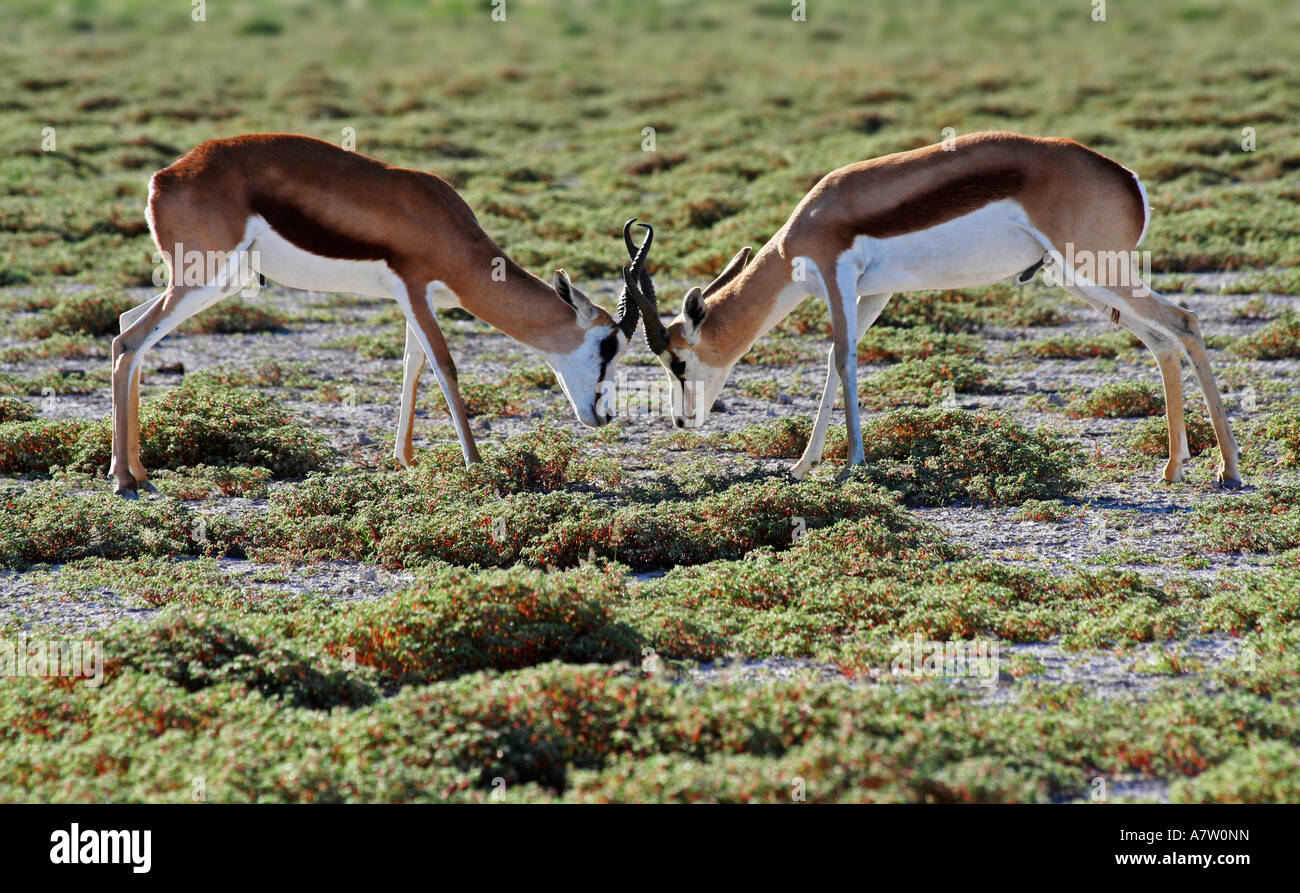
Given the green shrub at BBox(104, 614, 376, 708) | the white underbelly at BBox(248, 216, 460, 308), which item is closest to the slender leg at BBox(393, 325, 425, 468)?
the white underbelly at BBox(248, 216, 460, 308)

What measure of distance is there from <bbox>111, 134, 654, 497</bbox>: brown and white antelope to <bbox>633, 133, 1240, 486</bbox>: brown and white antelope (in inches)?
25.0

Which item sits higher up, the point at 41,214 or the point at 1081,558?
the point at 41,214

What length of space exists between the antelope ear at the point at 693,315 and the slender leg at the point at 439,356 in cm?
165

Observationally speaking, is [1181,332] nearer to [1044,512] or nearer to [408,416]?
[1044,512]

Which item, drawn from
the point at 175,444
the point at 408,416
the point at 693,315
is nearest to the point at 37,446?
the point at 175,444

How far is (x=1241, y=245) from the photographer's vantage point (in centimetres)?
1611

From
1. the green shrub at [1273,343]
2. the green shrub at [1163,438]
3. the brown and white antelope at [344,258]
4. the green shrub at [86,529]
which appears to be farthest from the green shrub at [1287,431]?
the green shrub at [86,529]

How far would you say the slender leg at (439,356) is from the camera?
8859mm

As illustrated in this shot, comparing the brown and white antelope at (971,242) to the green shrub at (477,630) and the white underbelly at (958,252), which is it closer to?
the white underbelly at (958,252)

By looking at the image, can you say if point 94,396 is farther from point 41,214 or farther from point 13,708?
point 41,214

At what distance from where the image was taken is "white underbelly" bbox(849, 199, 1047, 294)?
28.5ft
